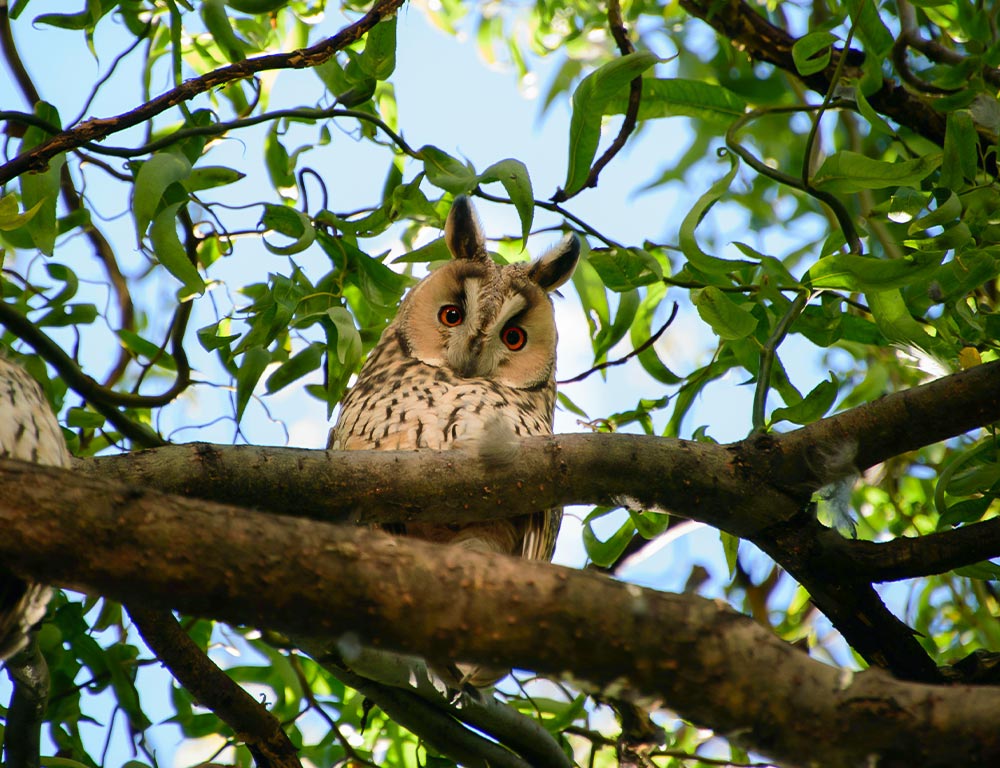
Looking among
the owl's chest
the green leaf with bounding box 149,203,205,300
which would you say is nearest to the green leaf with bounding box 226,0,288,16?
the green leaf with bounding box 149,203,205,300

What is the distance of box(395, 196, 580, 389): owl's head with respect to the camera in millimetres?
2930

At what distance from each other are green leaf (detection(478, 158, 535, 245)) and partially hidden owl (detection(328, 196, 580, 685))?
27.6 inches

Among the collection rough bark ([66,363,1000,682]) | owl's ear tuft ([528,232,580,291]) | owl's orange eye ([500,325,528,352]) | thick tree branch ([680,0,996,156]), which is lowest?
rough bark ([66,363,1000,682])

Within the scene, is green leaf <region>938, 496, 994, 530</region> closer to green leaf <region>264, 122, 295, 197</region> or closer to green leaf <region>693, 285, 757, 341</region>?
green leaf <region>693, 285, 757, 341</region>

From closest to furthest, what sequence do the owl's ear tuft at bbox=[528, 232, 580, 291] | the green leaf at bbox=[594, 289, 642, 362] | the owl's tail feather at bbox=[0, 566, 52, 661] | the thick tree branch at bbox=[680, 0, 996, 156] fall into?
the owl's tail feather at bbox=[0, 566, 52, 661]
the green leaf at bbox=[594, 289, 642, 362]
the thick tree branch at bbox=[680, 0, 996, 156]
the owl's ear tuft at bbox=[528, 232, 580, 291]

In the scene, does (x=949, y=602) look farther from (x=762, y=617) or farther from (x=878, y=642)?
(x=878, y=642)

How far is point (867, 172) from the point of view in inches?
76.1

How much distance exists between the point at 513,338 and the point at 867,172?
1334 mm

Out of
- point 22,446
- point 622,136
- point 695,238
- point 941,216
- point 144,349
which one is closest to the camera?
point 22,446

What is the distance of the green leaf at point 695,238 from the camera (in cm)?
200

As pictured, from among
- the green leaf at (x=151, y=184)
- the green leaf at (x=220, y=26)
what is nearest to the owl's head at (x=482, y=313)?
the green leaf at (x=220, y=26)

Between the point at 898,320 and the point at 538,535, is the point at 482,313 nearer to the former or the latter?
the point at 538,535

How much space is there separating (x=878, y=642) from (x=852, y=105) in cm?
129

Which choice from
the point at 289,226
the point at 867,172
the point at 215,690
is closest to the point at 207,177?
the point at 289,226
